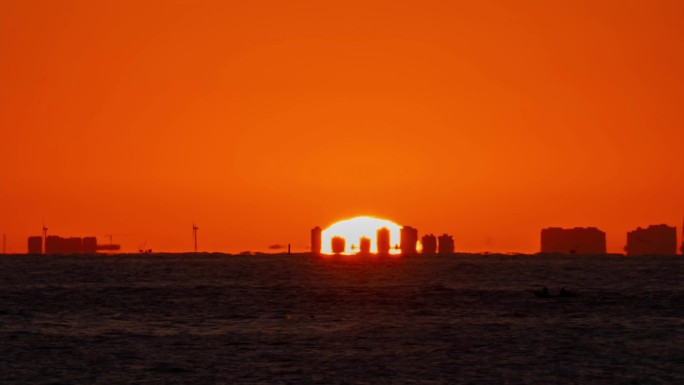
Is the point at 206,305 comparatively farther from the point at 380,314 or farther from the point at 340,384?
the point at 340,384

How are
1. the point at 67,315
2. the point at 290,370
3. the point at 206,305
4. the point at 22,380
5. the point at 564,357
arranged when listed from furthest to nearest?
the point at 206,305
the point at 67,315
the point at 564,357
the point at 290,370
the point at 22,380

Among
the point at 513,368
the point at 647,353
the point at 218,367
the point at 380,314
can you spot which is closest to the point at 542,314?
the point at 380,314

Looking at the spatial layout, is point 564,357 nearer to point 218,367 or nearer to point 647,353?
point 647,353

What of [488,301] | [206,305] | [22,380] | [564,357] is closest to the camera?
[22,380]

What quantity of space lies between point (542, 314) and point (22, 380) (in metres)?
86.3

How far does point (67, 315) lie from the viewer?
479 ft

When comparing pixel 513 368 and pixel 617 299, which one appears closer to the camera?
pixel 513 368

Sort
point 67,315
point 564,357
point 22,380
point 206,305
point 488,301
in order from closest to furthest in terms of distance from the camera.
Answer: point 22,380 < point 564,357 < point 67,315 < point 206,305 < point 488,301

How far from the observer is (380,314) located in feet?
481

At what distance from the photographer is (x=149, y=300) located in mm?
189500

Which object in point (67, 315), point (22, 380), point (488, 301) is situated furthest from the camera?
point (488, 301)

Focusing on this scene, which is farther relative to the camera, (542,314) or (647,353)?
(542,314)

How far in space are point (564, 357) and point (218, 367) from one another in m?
30.4

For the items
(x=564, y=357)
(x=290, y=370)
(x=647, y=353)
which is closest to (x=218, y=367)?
→ (x=290, y=370)
